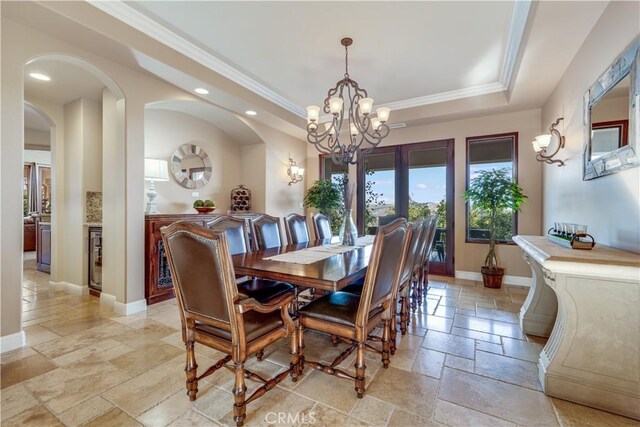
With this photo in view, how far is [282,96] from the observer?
4508mm

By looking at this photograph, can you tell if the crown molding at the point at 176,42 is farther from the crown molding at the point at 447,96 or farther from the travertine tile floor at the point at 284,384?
the travertine tile floor at the point at 284,384

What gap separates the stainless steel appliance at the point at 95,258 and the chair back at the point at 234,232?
2.24m

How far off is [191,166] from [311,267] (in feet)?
11.9


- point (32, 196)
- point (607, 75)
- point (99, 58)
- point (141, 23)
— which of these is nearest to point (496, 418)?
point (607, 75)

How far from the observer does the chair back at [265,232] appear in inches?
116

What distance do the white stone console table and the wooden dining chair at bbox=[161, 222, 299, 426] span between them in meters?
1.68

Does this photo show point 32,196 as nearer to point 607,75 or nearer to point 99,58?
point 99,58

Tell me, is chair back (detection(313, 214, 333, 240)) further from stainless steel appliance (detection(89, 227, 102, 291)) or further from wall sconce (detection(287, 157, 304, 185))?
stainless steel appliance (detection(89, 227, 102, 291))

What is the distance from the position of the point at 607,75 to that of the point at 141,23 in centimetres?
395

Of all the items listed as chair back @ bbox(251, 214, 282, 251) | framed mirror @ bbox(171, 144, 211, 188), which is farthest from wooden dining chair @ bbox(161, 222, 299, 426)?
framed mirror @ bbox(171, 144, 211, 188)

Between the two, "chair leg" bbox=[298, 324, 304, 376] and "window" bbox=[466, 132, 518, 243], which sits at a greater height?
"window" bbox=[466, 132, 518, 243]

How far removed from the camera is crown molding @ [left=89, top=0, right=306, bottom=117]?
248 centimetres

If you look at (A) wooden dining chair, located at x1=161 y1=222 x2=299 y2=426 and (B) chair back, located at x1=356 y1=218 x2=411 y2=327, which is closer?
(A) wooden dining chair, located at x1=161 y1=222 x2=299 y2=426
